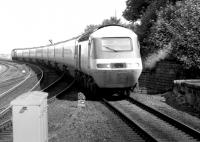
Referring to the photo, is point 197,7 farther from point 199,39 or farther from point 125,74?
point 125,74

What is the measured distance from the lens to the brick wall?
19.1 m

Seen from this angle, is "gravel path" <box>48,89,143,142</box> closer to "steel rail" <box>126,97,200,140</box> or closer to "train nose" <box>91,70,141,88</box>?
"train nose" <box>91,70,141,88</box>

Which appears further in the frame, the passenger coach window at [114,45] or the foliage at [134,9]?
the foliage at [134,9]

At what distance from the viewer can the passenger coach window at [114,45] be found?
1431cm

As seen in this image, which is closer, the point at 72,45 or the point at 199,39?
the point at 199,39

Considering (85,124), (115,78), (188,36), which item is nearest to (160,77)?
(188,36)

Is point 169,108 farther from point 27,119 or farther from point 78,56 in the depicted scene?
point 27,119

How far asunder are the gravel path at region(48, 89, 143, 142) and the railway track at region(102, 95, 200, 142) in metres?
0.24

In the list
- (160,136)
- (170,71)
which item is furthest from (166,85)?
(160,136)

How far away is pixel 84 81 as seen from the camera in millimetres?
17188

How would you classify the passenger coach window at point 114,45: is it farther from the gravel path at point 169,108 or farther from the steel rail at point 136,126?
the steel rail at point 136,126

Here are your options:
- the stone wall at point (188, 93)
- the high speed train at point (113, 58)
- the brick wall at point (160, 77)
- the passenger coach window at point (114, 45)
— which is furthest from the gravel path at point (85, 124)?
the brick wall at point (160, 77)

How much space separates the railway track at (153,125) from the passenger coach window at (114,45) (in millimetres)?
2171

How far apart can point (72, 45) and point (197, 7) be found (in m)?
7.03
